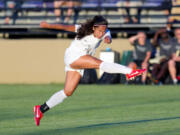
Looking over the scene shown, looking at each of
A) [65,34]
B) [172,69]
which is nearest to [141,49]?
[172,69]

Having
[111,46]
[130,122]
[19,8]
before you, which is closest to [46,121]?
[130,122]

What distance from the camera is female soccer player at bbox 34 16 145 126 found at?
760 centimetres

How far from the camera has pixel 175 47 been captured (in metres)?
16.3

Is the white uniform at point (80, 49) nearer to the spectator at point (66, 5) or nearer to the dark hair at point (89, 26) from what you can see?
the dark hair at point (89, 26)

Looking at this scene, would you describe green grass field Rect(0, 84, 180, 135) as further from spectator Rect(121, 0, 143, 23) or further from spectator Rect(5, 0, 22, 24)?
spectator Rect(5, 0, 22, 24)

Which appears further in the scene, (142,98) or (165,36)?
(165,36)

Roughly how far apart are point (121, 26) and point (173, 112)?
9.10 m

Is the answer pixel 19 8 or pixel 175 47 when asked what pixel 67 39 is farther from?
pixel 175 47

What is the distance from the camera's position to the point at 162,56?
53.6 feet

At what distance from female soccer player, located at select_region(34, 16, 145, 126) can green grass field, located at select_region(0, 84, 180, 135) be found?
36 centimetres

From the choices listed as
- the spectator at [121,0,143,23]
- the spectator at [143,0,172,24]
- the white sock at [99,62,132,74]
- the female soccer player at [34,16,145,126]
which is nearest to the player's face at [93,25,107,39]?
the female soccer player at [34,16,145,126]

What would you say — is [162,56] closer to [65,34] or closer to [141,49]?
[141,49]

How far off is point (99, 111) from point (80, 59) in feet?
7.72

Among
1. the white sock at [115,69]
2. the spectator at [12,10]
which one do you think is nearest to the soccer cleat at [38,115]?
the white sock at [115,69]
